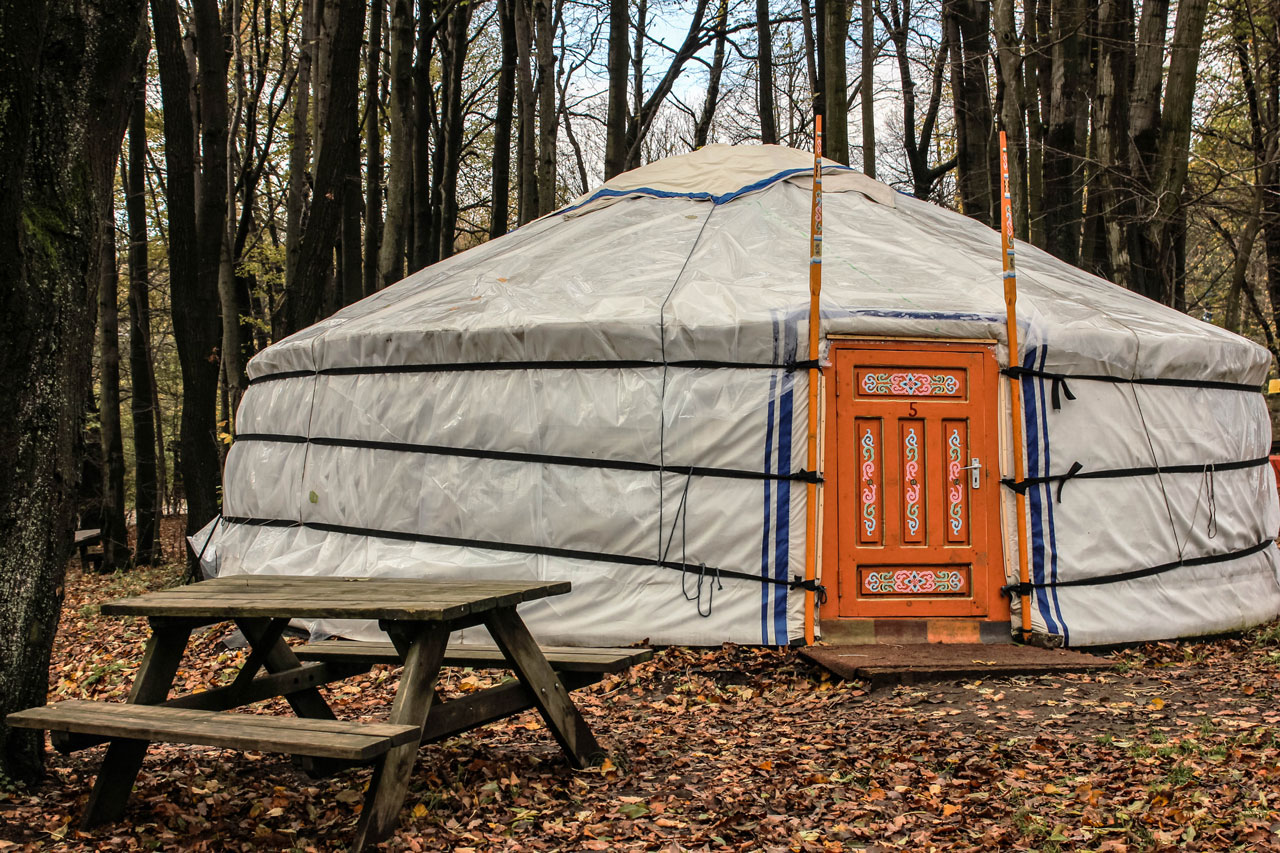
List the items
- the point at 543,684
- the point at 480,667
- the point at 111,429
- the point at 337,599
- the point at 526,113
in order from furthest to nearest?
the point at 526,113
the point at 111,429
the point at 480,667
the point at 543,684
the point at 337,599

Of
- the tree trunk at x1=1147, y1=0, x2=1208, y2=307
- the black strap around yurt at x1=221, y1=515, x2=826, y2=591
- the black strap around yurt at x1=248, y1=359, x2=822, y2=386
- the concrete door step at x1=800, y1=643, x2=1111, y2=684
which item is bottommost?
the concrete door step at x1=800, y1=643, x2=1111, y2=684

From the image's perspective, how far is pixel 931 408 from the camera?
4.97 metres

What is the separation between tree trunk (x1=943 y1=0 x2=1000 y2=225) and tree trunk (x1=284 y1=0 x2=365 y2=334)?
5825mm

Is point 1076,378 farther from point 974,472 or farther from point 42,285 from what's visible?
point 42,285

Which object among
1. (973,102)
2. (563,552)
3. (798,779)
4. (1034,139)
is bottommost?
(798,779)

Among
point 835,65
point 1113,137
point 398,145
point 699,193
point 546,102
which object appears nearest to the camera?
point 699,193

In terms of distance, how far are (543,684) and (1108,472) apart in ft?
10.7

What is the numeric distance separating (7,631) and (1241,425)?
5.59 metres

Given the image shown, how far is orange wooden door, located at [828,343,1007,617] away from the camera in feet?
16.1

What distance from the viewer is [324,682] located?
3.45 metres

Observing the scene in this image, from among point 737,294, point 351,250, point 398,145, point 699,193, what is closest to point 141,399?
point 351,250

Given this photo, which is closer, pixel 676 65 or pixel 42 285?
pixel 42 285

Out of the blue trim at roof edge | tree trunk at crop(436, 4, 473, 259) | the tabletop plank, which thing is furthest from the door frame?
tree trunk at crop(436, 4, 473, 259)

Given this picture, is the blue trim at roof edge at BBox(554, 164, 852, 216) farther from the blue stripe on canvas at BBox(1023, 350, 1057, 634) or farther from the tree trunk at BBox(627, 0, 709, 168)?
the tree trunk at BBox(627, 0, 709, 168)
